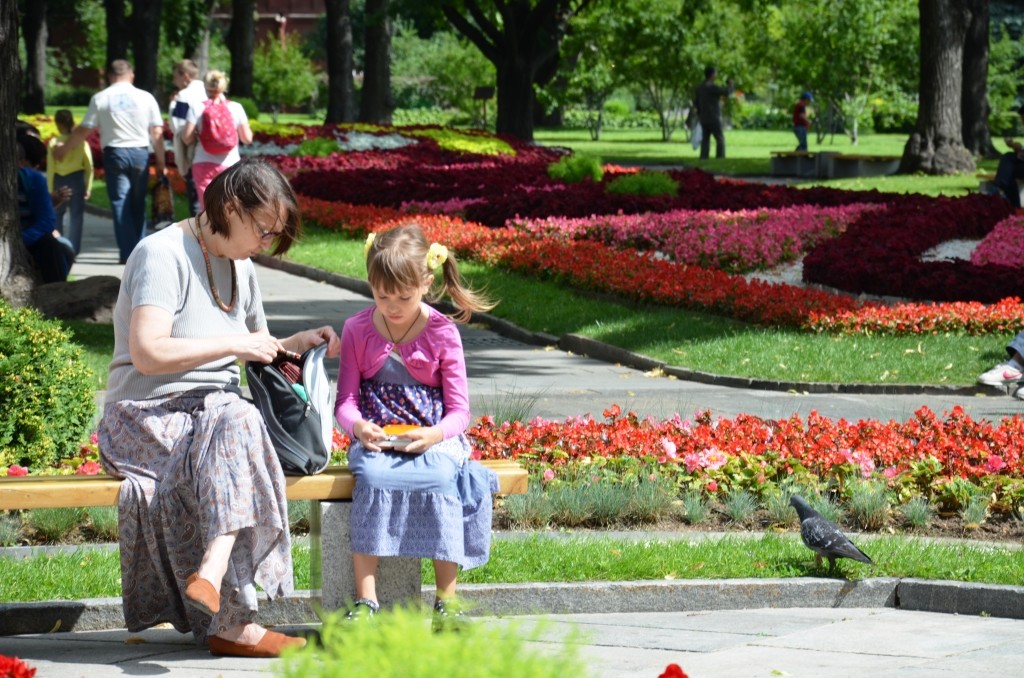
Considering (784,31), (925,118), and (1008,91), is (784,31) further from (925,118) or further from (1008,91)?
(925,118)

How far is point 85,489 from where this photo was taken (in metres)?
4.93

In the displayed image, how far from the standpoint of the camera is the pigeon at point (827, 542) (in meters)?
5.83

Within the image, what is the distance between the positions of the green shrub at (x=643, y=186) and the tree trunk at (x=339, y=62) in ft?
59.4

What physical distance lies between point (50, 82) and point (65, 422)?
6905 centimetres

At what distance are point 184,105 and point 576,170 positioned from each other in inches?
382

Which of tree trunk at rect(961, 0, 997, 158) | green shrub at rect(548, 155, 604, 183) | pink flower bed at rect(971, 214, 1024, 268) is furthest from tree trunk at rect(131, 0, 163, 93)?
pink flower bed at rect(971, 214, 1024, 268)

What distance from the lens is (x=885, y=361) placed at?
1181 centimetres

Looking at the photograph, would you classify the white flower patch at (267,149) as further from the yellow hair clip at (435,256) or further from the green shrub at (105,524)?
the yellow hair clip at (435,256)

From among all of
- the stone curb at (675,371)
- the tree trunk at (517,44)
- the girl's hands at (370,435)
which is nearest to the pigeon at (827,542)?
the girl's hands at (370,435)

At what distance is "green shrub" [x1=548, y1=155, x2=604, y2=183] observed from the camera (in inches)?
952

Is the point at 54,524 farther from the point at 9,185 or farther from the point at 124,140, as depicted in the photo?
the point at 124,140

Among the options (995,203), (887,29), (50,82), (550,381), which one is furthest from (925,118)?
(50,82)

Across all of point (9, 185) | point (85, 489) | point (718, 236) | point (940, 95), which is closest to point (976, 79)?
point (940, 95)

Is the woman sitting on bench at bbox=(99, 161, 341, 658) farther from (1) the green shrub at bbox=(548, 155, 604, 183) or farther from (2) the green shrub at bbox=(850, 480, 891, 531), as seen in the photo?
(1) the green shrub at bbox=(548, 155, 604, 183)
